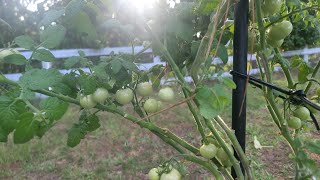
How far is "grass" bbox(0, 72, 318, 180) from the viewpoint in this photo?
2.88 metres

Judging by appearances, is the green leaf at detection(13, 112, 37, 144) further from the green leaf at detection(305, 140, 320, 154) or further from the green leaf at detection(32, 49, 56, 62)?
the green leaf at detection(305, 140, 320, 154)

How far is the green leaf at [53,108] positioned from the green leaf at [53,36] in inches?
6.2

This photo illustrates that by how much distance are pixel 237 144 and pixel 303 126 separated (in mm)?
384

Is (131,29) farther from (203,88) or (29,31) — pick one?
(29,31)

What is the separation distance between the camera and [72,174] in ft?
9.49

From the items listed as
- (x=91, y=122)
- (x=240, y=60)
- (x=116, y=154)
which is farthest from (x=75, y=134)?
(x=116, y=154)

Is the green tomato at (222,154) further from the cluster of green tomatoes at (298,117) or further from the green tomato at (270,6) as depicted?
the green tomato at (270,6)

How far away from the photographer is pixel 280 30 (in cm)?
100

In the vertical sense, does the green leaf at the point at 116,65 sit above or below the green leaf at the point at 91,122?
above

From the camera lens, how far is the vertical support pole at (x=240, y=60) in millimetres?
932

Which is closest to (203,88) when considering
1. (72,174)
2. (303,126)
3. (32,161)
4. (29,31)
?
(303,126)

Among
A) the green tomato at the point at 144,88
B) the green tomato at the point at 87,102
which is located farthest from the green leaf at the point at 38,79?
the green tomato at the point at 144,88

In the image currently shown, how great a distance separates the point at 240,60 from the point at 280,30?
0.16m

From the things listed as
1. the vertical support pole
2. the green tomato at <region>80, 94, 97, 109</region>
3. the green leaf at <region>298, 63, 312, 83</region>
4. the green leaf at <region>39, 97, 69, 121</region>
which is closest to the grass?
the green leaf at <region>298, 63, 312, 83</region>
